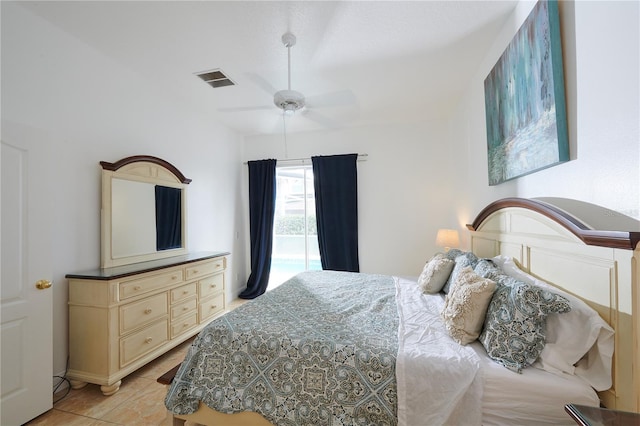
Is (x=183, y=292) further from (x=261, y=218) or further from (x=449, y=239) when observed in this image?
(x=449, y=239)

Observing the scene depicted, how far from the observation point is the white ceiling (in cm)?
184

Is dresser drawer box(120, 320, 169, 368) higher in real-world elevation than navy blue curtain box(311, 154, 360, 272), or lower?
lower

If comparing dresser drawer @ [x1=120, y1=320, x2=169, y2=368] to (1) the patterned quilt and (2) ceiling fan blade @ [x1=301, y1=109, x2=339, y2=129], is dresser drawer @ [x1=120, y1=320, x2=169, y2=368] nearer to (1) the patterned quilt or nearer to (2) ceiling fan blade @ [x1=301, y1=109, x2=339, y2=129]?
(1) the patterned quilt

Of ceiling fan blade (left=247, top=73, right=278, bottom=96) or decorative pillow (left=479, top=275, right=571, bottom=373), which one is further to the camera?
ceiling fan blade (left=247, top=73, right=278, bottom=96)

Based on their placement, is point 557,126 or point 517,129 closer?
point 557,126

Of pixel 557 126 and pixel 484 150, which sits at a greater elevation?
pixel 484 150

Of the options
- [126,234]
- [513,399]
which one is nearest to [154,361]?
[126,234]

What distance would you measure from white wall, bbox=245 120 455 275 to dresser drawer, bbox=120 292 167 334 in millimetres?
2729

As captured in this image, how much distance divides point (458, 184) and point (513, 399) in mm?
2832

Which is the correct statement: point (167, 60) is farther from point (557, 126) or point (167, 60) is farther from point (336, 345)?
point (557, 126)

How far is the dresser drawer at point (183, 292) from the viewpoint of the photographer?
2584mm

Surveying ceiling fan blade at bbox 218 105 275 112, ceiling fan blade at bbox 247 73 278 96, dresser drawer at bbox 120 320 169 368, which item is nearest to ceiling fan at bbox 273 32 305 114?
ceiling fan blade at bbox 247 73 278 96

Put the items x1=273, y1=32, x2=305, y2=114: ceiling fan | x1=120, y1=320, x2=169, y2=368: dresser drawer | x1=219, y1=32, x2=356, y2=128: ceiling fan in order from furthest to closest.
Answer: x1=219, y1=32, x2=356, y2=128: ceiling fan
x1=273, y1=32, x2=305, y2=114: ceiling fan
x1=120, y1=320, x2=169, y2=368: dresser drawer

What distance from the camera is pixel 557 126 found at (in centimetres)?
138
